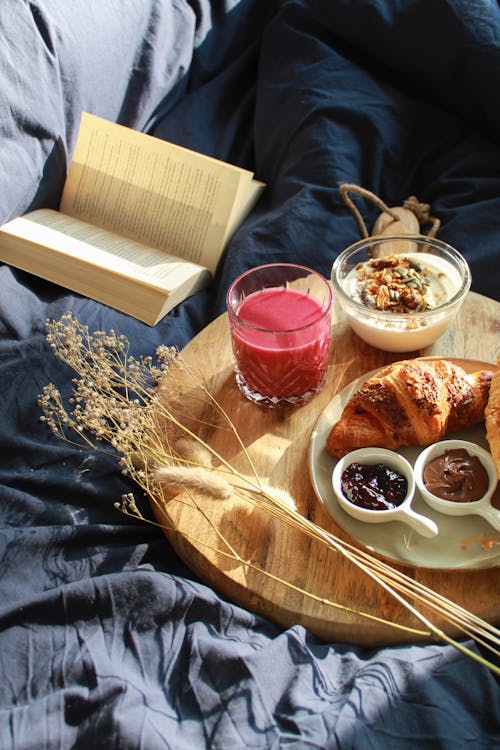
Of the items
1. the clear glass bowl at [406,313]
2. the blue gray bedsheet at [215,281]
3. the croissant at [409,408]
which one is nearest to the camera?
the blue gray bedsheet at [215,281]

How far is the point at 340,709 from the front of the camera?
1.08 metres

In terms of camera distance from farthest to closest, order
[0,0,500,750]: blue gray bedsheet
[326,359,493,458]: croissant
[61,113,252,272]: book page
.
A: [61,113,252,272]: book page
[326,359,493,458]: croissant
[0,0,500,750]: blue gray bedsheet

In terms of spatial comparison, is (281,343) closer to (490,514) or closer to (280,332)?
(280,332)

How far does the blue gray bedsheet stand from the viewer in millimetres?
1088

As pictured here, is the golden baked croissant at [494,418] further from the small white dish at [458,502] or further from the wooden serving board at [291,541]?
the wooden serving board at [291,541]

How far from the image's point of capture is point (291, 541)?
1.32 m

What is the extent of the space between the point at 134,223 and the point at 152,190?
0.11 m

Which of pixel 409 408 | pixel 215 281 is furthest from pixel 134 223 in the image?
pixel 409 408

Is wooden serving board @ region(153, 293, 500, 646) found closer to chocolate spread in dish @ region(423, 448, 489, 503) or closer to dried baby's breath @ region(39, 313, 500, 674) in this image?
dried baby's breath @ region(39, 313, 500, 674)

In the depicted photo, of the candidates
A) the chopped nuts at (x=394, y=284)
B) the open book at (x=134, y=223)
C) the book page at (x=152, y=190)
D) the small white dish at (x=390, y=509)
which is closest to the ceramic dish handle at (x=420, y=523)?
the small white dish at (x=390, y=509)

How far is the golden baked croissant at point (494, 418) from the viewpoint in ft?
4.20

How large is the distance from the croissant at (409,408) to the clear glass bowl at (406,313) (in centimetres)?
16

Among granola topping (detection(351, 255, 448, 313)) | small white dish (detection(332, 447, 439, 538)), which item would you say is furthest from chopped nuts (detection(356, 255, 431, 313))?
small white dish (detection(332, 447, 439, 538))

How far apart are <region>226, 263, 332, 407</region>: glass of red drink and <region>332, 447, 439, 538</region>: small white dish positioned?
234mm
